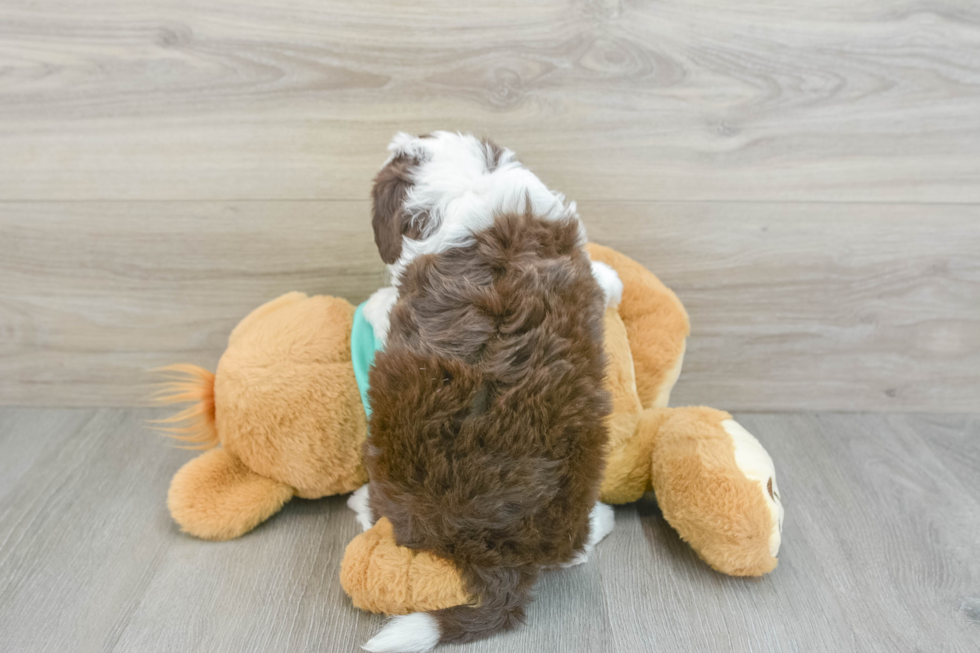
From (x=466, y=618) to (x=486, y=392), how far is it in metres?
0.23

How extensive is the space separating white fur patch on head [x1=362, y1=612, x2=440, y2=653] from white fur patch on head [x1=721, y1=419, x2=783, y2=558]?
359mm

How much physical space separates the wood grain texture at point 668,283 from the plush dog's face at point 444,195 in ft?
0.81

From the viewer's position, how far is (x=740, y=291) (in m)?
0.92

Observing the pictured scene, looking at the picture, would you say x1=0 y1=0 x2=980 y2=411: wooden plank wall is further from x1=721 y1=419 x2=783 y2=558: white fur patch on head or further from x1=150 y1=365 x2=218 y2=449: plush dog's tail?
x1=721 y1=419 x2=783 y2=558: white fur patch on head

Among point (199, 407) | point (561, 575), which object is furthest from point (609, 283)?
point (199, 407)

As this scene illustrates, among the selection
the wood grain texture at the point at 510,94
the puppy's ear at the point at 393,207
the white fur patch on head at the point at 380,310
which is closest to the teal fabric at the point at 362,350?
the white fur patch on head at the point at 380,310

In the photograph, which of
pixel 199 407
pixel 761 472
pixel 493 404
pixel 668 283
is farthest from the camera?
pixel 668 283

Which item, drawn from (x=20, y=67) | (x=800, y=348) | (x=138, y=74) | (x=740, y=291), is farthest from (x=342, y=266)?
(x=800, y=348)

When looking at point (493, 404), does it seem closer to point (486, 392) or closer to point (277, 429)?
point (486, 392)

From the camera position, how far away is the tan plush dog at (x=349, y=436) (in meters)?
0.67

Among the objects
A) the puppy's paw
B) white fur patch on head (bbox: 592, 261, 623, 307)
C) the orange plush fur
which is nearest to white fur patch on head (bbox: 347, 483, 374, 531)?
the orange plush fur

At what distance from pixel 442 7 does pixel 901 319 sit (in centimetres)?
80

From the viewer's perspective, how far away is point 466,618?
0.60m

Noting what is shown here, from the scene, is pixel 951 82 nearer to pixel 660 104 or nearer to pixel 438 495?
pixel 660 104
